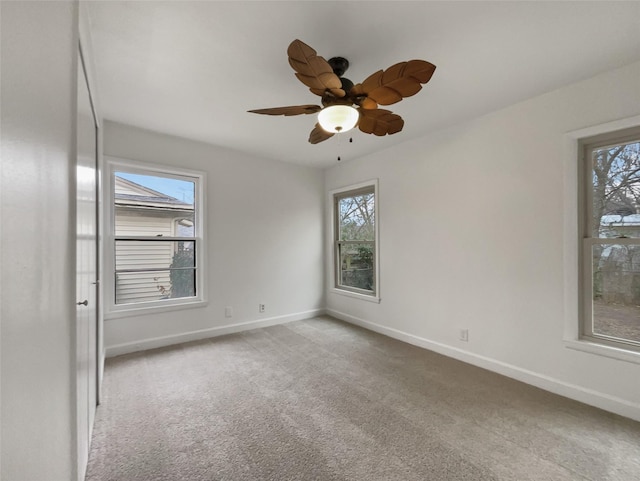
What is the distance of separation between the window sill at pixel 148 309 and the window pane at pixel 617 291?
13.0 ft

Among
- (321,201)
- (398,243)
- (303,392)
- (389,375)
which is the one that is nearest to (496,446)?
(389,375)

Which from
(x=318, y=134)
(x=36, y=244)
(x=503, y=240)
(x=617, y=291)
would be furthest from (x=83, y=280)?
(x=617, y=291)

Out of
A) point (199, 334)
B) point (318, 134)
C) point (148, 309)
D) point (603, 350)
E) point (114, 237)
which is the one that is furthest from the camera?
point (199, 334)

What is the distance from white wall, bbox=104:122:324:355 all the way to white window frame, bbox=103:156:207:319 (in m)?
0.07

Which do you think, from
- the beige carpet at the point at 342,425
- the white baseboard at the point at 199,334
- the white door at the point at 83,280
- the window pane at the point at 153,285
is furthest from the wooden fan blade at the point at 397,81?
the white baseboard at the point at 199,334

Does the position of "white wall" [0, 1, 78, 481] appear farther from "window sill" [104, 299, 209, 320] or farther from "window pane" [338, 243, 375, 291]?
"window pane" [338, 243, 375, 291]

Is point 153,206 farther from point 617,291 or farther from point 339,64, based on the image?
point 617,291

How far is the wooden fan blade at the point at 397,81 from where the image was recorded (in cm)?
148

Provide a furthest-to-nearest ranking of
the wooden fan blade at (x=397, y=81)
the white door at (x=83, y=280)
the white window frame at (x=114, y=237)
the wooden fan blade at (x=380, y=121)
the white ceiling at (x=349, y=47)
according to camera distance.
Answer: the white window frame at (x=114, y=237)
the wooden fan blade at (x=380, y=121)
the white ceiling at (x=349, y=47)
the wooden fan blade at (x=397, y=81)
the white door at (x=83, y=280)

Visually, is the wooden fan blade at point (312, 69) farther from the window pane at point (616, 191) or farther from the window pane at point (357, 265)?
the window pane at point (357, 265)

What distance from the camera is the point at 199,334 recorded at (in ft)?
12.0

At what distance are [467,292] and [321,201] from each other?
2.71 m

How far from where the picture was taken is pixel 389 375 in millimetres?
2727

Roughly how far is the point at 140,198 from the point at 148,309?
1.29 meters
